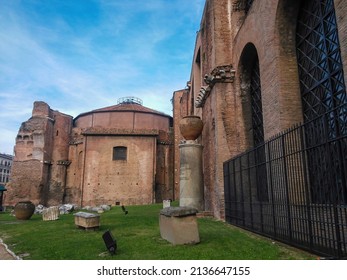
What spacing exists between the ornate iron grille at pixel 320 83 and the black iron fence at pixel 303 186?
0.02 m

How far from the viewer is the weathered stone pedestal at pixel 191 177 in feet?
38.2

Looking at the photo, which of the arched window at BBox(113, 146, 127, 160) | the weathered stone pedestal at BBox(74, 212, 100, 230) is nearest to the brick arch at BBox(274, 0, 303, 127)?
the weathered stone pedestal at BBox(74, 212, 100, 230)

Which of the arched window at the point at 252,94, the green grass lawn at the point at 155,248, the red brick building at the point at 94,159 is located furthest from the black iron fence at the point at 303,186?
the red brick building at the point at 94,159

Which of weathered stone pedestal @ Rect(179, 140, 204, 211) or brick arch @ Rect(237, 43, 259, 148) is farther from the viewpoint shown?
weathered stone pedestal @ Rect(179, 140, 204, 211)

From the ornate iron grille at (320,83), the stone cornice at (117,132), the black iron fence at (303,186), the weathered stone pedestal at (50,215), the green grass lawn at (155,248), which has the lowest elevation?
the green grass lawn at (155,248)

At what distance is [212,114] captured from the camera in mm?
12125

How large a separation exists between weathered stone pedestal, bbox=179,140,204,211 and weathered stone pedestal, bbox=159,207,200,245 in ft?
18.2

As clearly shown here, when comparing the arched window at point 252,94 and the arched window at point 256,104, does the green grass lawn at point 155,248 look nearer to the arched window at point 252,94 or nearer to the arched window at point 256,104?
the arched window at point 256,104

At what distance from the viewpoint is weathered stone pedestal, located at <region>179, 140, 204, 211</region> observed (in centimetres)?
A: 1166

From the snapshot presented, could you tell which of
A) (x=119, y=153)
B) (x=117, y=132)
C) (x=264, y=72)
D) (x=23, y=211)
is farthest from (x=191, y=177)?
(x=117, y=132)

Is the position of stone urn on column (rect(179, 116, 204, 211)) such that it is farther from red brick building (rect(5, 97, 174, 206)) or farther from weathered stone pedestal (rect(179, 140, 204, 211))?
red brick building (rect(5, 97, 174, 206))

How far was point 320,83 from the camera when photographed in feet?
21.6

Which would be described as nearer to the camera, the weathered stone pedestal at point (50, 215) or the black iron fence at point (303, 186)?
the black iron fence at point (303, 186)

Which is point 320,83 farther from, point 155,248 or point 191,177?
point 191,177
